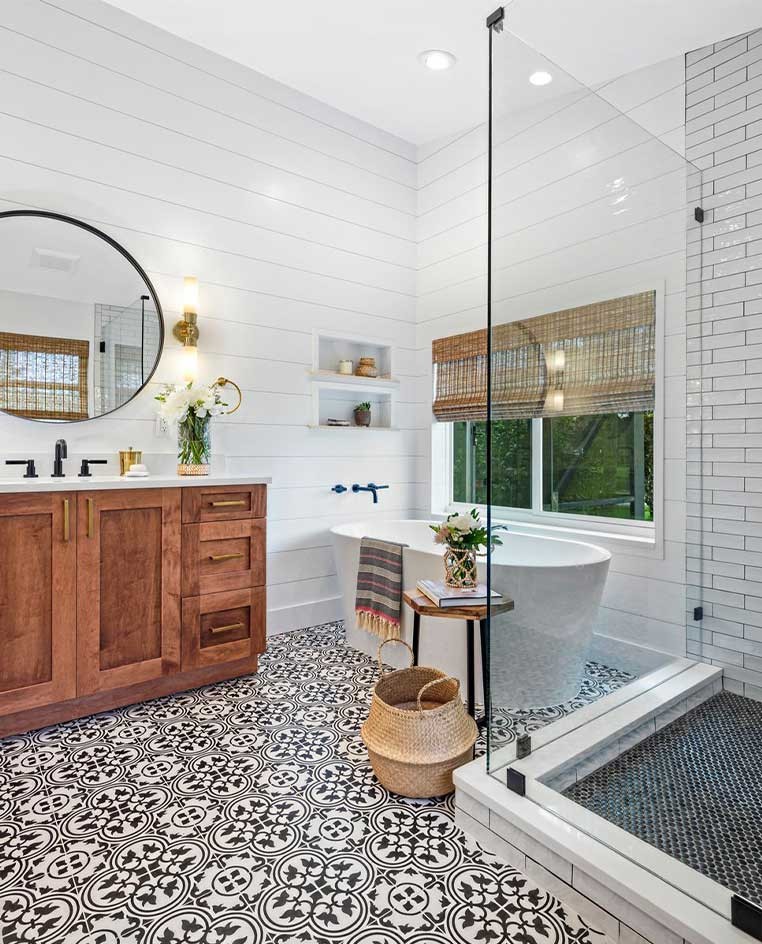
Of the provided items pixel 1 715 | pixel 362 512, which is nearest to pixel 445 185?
pixel 362 512

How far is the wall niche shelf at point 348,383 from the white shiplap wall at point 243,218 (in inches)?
2.9

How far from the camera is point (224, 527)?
2703 millimetres

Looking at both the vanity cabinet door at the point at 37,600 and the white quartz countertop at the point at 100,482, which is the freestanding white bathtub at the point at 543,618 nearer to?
the white quartz countertop at the point at 100,482

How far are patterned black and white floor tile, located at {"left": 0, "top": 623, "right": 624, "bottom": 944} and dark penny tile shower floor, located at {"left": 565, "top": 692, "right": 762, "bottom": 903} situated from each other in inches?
9.5

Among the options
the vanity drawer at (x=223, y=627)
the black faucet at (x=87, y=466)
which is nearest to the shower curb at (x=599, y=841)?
the vanity drawer at (x=223, y=627)

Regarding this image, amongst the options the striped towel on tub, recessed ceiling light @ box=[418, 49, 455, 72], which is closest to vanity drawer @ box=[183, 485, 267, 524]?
the striped towel on tub

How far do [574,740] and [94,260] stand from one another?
2.90 m

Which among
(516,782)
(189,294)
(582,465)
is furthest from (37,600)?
(582,465)

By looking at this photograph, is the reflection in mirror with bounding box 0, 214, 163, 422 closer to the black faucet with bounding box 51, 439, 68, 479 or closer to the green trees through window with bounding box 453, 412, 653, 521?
the black faucet with bounding box 51, 439, 68, 479

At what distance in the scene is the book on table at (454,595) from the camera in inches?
85.7

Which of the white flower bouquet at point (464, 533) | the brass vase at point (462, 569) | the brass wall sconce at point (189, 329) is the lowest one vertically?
the brass vase at point (462, 569)

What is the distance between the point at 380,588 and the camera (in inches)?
114

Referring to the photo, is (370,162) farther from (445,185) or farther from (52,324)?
(52,324)

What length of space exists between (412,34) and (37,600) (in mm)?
3210
